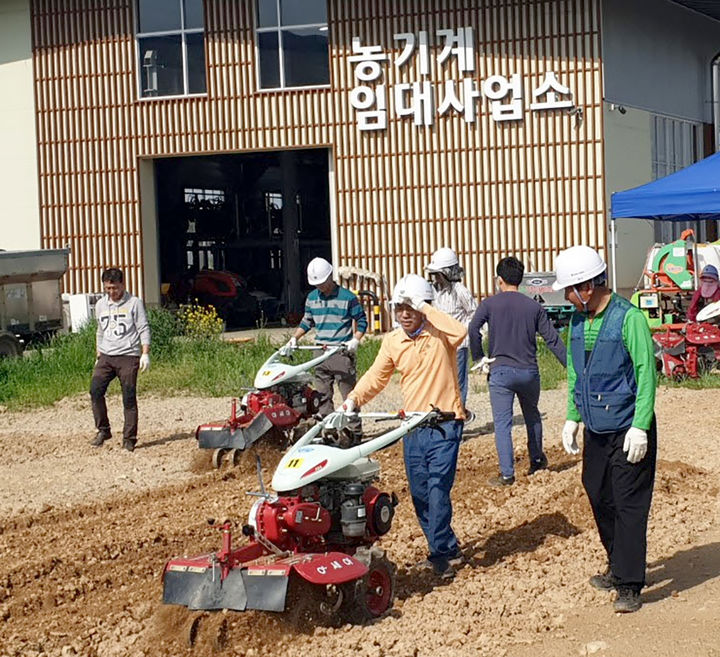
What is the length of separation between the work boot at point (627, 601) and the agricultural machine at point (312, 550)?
1.17m

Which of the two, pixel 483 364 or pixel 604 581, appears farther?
pixel 483 364

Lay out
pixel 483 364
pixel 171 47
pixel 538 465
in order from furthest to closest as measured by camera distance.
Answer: pixel 171 47 → pixel 538 465 → pixel 483 364

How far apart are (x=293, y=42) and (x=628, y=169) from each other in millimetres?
6223

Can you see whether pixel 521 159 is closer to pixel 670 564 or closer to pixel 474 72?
pixel 474 72

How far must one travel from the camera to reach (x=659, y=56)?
87.6 feet

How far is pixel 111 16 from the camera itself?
25.3 metres

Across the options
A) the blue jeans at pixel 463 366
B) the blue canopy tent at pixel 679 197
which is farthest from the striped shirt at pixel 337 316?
the blue canopy tent at pixel 679 197

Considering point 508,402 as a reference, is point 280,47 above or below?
above

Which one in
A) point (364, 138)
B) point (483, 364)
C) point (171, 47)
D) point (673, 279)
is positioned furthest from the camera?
point (171, 47)

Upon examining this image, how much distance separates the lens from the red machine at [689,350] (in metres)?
17.1

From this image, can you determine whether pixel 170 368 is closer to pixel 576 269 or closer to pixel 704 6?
pixel 576 269

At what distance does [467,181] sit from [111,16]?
709 cm

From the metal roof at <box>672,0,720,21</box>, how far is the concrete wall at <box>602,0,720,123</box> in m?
0.19

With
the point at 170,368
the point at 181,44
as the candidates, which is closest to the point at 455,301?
the point at 170,368
